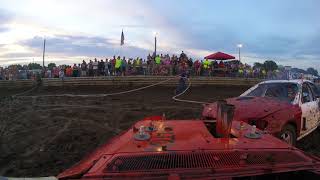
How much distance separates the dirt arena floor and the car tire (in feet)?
3.80

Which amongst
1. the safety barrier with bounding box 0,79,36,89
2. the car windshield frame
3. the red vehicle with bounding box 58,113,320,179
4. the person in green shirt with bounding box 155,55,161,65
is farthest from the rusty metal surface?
the safety barrier with bounding box 0,79,36,89

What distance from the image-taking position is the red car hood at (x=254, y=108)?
30.4ft

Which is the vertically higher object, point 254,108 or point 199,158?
point 254,108

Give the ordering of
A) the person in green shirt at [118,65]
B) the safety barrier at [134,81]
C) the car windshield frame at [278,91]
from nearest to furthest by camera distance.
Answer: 1. the car windshield frame at [278,91]
2. the safety barrier at [134,81]
3. the person in green shirt at [118,65]

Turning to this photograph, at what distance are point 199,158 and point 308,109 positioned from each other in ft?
21.9

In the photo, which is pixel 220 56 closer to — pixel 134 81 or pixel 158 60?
pixel 158 60

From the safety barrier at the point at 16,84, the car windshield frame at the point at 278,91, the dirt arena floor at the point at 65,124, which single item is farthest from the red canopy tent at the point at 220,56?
the car windshield frame at the point at 278,91

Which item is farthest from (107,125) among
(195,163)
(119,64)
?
(119,64)

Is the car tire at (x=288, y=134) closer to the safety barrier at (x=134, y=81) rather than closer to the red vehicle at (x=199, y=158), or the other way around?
the red vehicle at (x=199, y=158)

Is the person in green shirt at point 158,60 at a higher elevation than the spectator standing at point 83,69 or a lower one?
higher

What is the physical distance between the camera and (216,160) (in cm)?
494

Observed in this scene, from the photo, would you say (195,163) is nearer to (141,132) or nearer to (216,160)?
(216,160)

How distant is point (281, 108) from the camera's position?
9.57 m

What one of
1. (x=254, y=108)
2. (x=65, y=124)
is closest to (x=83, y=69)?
(x=65, y=124)
